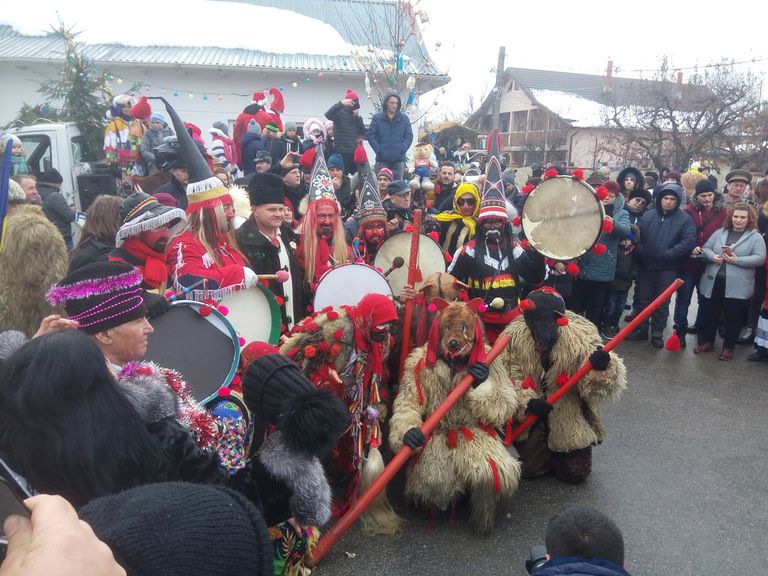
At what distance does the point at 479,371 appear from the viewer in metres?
3.33

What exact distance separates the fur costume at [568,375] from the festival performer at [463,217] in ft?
5.57

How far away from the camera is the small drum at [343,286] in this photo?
12.7ft

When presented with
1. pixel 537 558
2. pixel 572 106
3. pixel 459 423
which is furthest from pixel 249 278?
pixel 572 106

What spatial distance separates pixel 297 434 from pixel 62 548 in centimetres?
120

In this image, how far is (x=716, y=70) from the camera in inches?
872

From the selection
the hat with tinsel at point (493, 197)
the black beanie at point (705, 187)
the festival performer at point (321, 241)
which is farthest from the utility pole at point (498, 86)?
the festival performer at point (321, 241)

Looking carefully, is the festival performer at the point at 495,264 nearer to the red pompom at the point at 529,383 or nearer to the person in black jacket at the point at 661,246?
the red pompom at the point at 529,383

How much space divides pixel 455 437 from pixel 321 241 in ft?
5.92

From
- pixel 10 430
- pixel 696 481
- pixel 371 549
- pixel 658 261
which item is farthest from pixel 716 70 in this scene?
pixel 10 430

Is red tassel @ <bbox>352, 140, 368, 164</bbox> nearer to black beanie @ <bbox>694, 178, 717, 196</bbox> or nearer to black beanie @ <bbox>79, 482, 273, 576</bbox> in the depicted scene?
black beanie @ <bbox>694, 178, 717, 196</bbox>

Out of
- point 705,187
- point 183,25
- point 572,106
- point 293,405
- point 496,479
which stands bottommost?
point 496,479

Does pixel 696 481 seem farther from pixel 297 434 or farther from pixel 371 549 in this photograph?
pixel 297 434

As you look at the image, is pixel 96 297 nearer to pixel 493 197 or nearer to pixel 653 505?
pixel 493 197

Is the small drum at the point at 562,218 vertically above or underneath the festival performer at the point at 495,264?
above
